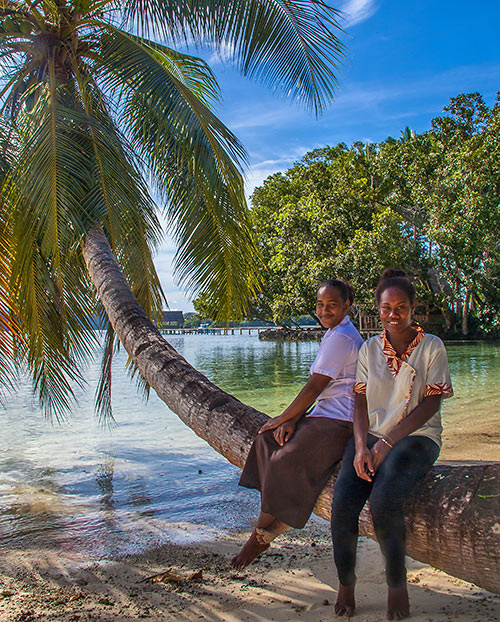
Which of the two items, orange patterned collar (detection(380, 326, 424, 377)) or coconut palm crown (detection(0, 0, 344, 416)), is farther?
coconut palm crown (detection(0, 0, 344, 416))

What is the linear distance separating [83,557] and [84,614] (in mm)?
1460

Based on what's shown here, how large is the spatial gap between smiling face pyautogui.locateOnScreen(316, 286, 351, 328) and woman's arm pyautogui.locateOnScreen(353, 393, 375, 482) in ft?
1.78

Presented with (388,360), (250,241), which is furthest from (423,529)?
(250,241)

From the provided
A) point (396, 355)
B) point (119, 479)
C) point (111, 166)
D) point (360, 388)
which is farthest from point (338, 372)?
point (119, 479)

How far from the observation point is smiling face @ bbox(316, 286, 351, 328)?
3.32 m

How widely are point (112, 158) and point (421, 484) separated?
4.70m

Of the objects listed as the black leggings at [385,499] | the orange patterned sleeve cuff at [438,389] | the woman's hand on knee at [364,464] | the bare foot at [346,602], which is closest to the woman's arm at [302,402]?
the black leggings at [385,499]

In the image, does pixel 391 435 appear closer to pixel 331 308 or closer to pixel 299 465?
pixel 299 465

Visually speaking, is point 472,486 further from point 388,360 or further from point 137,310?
point 137,310

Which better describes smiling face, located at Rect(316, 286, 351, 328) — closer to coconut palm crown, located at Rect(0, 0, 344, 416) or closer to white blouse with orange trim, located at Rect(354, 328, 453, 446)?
white blouse with orange trim, located at Rect(354, 328, 453, 446)

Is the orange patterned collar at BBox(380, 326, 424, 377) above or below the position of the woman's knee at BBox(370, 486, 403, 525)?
above

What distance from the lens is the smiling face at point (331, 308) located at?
3.32m

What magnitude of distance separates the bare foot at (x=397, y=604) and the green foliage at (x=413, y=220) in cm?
2700

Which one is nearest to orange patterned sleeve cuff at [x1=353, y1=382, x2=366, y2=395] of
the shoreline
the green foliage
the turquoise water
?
the shoreline
